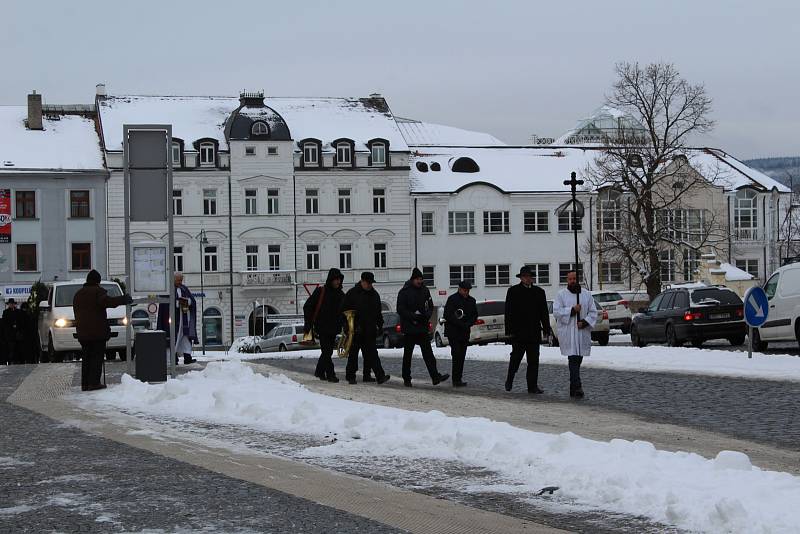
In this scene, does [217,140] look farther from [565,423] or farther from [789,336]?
[565,423]

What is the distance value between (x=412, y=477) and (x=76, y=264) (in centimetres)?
6781

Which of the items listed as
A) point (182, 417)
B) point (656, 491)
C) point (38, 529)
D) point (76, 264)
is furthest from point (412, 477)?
point (76, 264)

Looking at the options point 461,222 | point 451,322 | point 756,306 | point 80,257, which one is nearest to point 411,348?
point 451,322

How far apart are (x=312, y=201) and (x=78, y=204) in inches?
540

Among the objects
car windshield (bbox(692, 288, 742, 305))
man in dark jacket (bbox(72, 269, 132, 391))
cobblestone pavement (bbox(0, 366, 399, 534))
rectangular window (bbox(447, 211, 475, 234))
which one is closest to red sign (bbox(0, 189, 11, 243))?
rectangular window (bbox(447, 211, 475, 234))

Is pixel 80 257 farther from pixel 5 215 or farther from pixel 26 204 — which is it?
pixel 5 215

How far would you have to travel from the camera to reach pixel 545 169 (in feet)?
279

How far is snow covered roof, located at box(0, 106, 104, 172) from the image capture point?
245 feet

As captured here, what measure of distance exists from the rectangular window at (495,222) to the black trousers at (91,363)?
63.6 meters

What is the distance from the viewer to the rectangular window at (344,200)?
3182 inches

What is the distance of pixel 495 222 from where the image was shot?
3253 inches

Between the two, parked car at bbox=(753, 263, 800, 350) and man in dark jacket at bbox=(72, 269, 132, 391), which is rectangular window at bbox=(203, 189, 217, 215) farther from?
man in dark jacket at bbox=(72, 269, 132, 391)

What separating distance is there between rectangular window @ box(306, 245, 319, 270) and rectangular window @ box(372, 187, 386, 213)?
425 centimetres

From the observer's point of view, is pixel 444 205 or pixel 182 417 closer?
pixel 182 417
